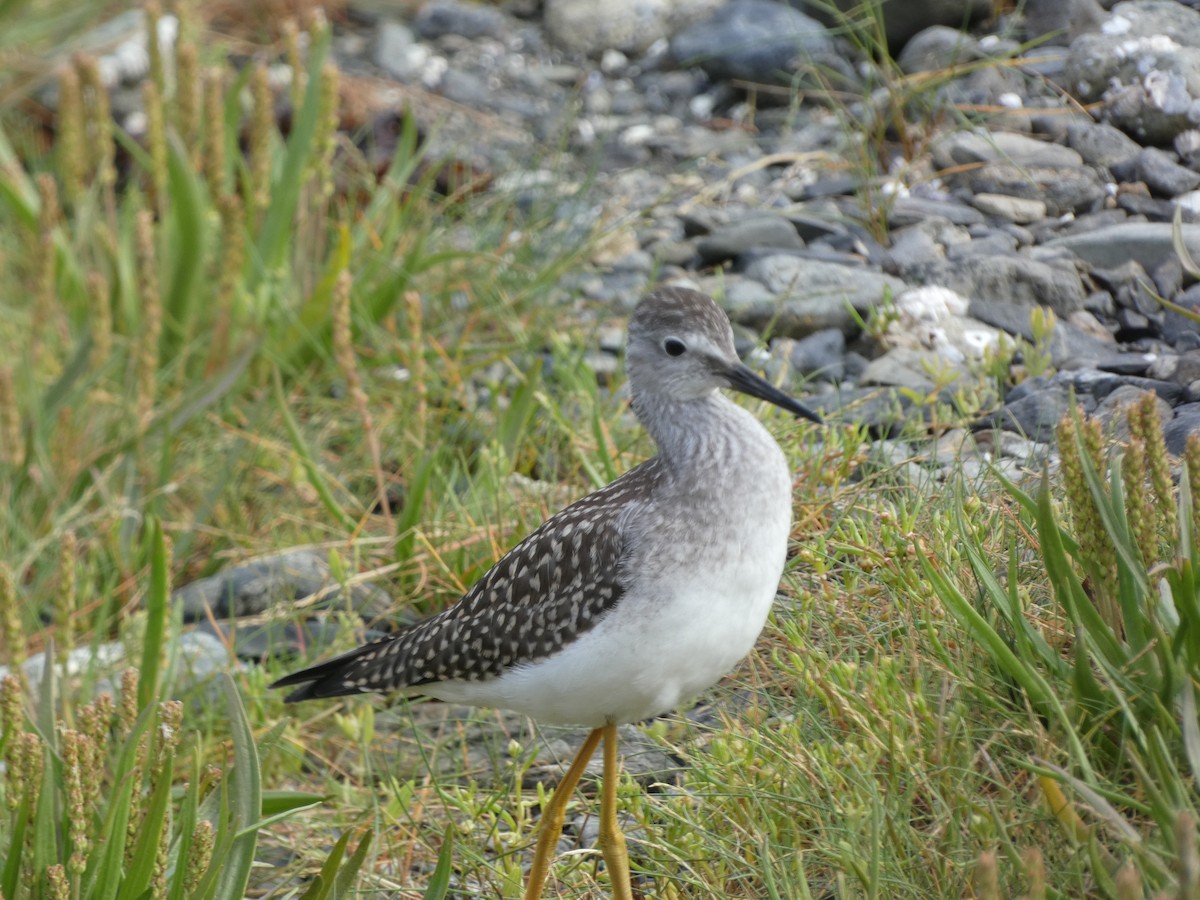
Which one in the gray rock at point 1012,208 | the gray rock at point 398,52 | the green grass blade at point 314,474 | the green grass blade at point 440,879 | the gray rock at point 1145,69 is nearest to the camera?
the green grass blade at point 440,879

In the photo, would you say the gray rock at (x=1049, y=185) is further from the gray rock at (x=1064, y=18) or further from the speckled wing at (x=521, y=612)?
the speckled wing at (x=521, y=612)

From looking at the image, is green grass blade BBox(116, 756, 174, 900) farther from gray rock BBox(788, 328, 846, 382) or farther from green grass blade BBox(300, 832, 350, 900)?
gray rock BBox(788, 328, 846, 382)

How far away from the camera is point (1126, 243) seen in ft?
16.2

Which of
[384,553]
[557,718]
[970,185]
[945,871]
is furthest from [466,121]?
[945,871]

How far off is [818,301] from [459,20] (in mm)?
5397

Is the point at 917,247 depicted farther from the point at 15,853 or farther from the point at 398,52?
the point at 398,52

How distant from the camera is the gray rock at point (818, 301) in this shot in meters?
5.29

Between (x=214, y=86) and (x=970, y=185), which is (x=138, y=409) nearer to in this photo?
(x=214, y=86)

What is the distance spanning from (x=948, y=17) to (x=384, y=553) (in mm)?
3888

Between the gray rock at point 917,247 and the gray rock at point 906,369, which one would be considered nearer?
the gray rock at point 906,369

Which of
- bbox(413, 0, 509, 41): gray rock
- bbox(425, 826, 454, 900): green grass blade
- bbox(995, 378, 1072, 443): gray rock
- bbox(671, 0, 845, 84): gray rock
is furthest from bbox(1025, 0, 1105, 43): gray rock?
bbox(425, 826, 454, 900): green grass blade

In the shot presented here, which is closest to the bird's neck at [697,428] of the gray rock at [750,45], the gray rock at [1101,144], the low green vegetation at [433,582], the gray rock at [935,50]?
the low green vegetation at [433,582]

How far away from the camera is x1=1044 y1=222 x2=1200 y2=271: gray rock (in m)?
4.81

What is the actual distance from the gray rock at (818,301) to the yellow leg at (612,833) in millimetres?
2325
